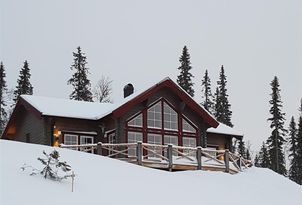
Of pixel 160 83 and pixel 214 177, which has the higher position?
pixel 160 83

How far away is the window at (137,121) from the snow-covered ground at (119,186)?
5553mm

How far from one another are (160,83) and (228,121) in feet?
87.9

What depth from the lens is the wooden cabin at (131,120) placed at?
26531 millimetres

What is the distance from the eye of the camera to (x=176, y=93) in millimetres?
27750

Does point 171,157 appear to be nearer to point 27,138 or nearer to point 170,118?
point 170,118

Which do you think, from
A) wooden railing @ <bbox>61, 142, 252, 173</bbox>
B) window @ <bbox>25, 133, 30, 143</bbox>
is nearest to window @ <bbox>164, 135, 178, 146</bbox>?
wooden railing @ <bbox>61, 142, 252, 173</bbox>

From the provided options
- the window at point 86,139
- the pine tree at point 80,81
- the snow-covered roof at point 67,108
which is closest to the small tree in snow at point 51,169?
the snow-covered roof at point 67,108

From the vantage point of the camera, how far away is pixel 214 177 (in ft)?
72.2

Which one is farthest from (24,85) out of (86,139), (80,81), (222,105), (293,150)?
(293,150)

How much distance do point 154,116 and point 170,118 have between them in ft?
3.28

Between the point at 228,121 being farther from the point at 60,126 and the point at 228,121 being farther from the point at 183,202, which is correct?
the point at 183,202

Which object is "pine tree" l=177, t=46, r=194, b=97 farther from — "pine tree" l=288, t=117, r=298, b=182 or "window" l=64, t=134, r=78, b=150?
"window" l=64, t=134, r=78, b=150

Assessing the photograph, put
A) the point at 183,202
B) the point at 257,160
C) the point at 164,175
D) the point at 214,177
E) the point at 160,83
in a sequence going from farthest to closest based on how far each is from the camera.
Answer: the point at 257,160 < the point at 160,83 < the point at 214,177 < the point at 164,175 < the point at 183,202

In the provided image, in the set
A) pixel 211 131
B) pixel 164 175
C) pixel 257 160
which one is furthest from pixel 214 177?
pixel 257 160
